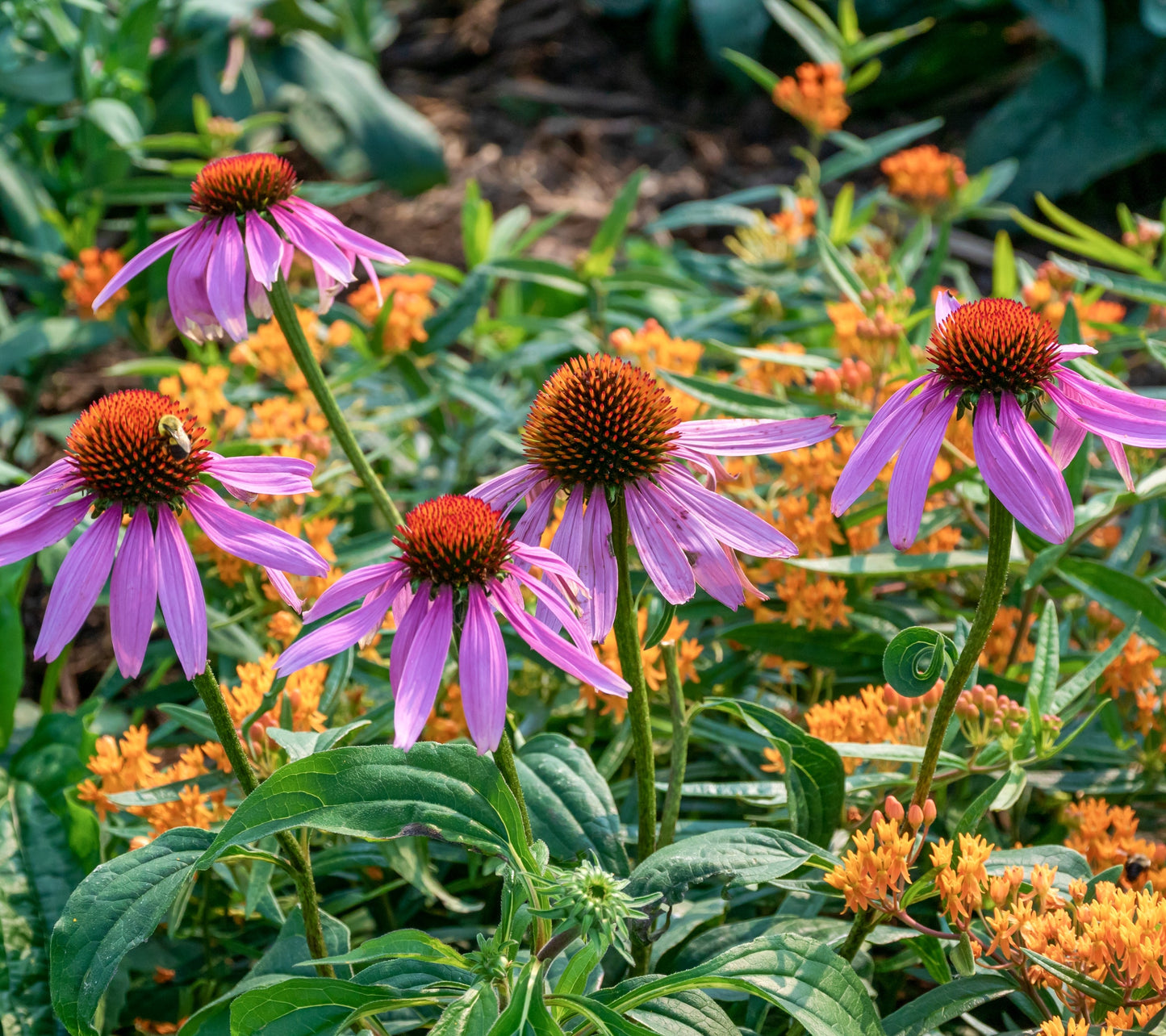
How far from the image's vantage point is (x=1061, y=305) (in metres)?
2.16

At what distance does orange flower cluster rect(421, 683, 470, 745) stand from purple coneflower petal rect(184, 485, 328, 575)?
0.55m

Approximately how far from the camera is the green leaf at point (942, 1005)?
4.09 ft

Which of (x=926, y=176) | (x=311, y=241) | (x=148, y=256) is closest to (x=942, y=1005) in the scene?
(x=311, y=241)

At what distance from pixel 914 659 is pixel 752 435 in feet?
0.93

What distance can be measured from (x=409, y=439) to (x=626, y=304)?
0.71 metres

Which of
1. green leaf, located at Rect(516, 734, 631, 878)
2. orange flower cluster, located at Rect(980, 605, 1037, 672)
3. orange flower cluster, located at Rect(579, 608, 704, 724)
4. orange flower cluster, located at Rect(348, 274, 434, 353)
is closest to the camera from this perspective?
green leaf, located at Rect(516, 734, 631, 878)

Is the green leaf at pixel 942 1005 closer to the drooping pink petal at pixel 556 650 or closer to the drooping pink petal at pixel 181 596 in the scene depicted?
the drooping pink petal at pixel 556 650

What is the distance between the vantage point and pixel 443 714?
1.77 meters

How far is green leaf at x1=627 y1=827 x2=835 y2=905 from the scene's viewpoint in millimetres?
1116

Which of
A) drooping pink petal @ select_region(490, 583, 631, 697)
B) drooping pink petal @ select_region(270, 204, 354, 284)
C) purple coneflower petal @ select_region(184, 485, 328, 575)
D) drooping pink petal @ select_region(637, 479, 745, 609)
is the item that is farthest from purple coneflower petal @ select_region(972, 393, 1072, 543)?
drooping pink petal @ select_region(270, 204, 354, 284)

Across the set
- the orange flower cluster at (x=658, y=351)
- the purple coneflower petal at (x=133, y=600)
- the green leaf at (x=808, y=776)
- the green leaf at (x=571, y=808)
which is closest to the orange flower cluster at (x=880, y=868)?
the green leaf at (x=808, y=776)

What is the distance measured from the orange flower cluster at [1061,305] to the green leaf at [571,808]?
130 centimetres

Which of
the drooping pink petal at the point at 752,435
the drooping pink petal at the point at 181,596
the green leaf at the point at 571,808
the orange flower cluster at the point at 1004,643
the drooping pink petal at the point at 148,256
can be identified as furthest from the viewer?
the orange flower cluster at the point at 1004,643

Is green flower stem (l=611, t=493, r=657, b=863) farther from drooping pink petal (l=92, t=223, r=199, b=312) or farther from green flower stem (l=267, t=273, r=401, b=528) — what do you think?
drooping pink petal (l=92, t=223, r=199, b=312)
